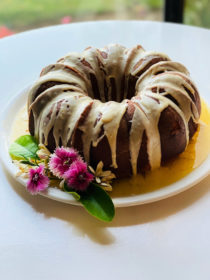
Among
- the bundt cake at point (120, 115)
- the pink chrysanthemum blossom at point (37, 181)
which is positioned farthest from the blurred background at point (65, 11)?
the pink chrysanthemum blossom at point (37, 181)

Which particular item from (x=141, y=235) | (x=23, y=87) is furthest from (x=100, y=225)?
(x=23, y=87)

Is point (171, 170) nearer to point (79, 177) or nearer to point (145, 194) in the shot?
point (145, 194)

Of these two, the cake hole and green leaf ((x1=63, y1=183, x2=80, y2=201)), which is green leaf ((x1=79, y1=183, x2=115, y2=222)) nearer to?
green leaf ((x1=63, y1=183, x2=80, y2=201))

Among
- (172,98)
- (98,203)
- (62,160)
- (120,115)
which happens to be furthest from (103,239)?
(172,98)

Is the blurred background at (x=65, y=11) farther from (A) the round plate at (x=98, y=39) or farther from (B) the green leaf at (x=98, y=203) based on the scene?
(B) the green leaf at (x=98, y=203)

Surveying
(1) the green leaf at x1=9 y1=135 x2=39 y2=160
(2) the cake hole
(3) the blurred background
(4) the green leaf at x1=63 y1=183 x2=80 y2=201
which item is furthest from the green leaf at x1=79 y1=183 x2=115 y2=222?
(3) the blurred background

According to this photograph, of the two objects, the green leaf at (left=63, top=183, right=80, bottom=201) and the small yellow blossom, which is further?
the small yellow blossom

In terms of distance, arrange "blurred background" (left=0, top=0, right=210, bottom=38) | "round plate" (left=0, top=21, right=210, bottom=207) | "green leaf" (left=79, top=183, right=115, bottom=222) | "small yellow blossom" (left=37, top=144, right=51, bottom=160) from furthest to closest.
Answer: "blurred background" (left=0, top=0, right=210, bottom=38)
"round plate" (left=0, top=21, right=210, bottom=207)
"small yellow blossom" (left=37, top=144, right=51, bottom=160)
"green leaf" (left=79, top=183, right=115, bottom=222)
